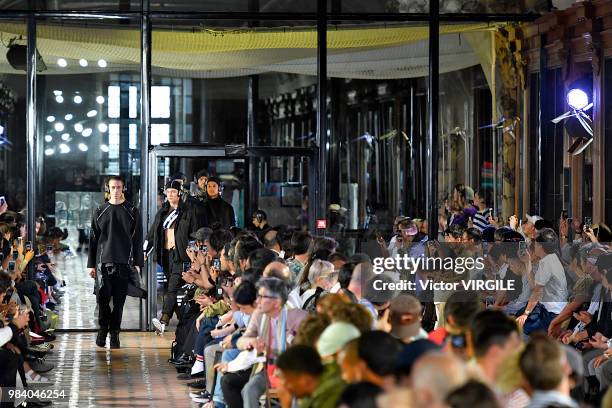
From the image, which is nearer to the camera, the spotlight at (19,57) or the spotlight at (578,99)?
the spotlight at (578,99)

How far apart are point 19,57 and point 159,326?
2.80m

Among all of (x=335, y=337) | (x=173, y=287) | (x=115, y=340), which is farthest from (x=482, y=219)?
(x=335, y=337)

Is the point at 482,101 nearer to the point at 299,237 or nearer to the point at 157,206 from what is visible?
the point at 157,206

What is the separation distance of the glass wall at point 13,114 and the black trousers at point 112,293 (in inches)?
64.4

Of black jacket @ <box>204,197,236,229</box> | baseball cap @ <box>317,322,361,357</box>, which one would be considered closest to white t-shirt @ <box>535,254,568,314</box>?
baseball cap @ <box>317,322,361,357</box>

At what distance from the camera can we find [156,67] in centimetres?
1350

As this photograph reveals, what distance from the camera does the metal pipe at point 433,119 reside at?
44.0 feet

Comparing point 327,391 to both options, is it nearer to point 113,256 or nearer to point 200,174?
point 113,256

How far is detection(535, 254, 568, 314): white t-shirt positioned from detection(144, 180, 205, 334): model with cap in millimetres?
3738

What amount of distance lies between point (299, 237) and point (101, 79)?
4.25 metres

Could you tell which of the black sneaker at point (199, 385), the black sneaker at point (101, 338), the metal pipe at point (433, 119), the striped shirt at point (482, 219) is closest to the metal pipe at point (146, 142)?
the black sneaker at point (101, 338)

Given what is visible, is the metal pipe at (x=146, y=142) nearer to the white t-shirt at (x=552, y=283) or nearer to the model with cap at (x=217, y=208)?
the model with cap at (x=217, y=208)

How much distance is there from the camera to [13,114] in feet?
44.2

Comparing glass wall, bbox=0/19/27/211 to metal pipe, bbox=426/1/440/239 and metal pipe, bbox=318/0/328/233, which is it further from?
metal pipe, bbox=426/1/440/239
